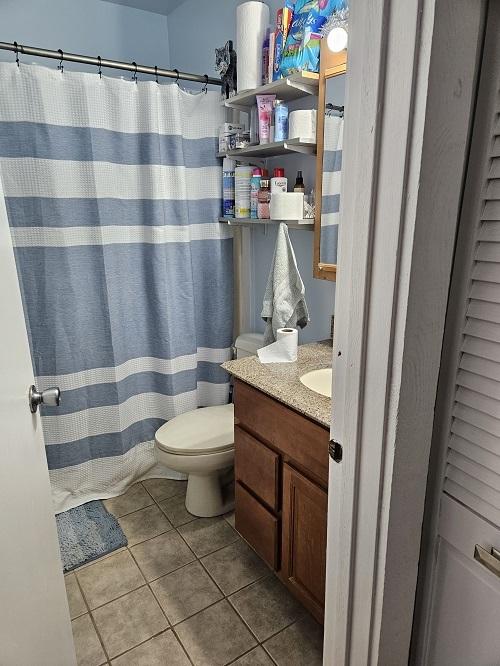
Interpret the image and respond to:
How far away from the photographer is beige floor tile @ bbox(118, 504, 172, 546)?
2012 mm

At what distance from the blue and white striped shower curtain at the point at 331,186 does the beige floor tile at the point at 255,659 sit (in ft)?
4.58

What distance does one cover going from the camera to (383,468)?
784mm

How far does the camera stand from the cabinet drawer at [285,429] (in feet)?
4.33

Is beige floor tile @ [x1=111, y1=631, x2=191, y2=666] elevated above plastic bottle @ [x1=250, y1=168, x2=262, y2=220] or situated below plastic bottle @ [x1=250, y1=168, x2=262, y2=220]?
below

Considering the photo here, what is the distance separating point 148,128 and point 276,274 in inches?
36.1

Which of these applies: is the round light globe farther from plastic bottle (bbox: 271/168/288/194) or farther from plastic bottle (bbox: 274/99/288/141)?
plastic bottle (bbox: 271/168/288/194)

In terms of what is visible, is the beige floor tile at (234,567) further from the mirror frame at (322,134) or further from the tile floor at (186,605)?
the mirror frame at (322,134)

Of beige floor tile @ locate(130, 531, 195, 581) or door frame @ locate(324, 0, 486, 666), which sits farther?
beige floor tile @ locate(130, 531, 195, 581)

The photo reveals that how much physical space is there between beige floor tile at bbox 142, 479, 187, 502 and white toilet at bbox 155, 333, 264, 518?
0.19 meters

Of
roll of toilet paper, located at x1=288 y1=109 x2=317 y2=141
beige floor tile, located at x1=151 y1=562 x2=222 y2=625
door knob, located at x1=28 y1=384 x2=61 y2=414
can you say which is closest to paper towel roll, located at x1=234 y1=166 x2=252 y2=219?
roll of toilet paper, located at x1=288 y1=109 x2=317 y2=141

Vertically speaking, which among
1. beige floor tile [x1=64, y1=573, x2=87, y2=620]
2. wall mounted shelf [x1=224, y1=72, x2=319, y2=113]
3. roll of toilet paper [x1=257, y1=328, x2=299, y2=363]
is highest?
wall mounted shelf [x1=224, y1=72, x2=319, y2=113]

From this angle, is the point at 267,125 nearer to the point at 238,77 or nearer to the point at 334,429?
the point at 238,77

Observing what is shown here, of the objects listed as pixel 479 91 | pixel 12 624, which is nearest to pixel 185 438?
pixel 12 624

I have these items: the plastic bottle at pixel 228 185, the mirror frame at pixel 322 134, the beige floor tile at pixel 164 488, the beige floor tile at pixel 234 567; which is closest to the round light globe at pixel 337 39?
the mirror frame at pixel 322 134
